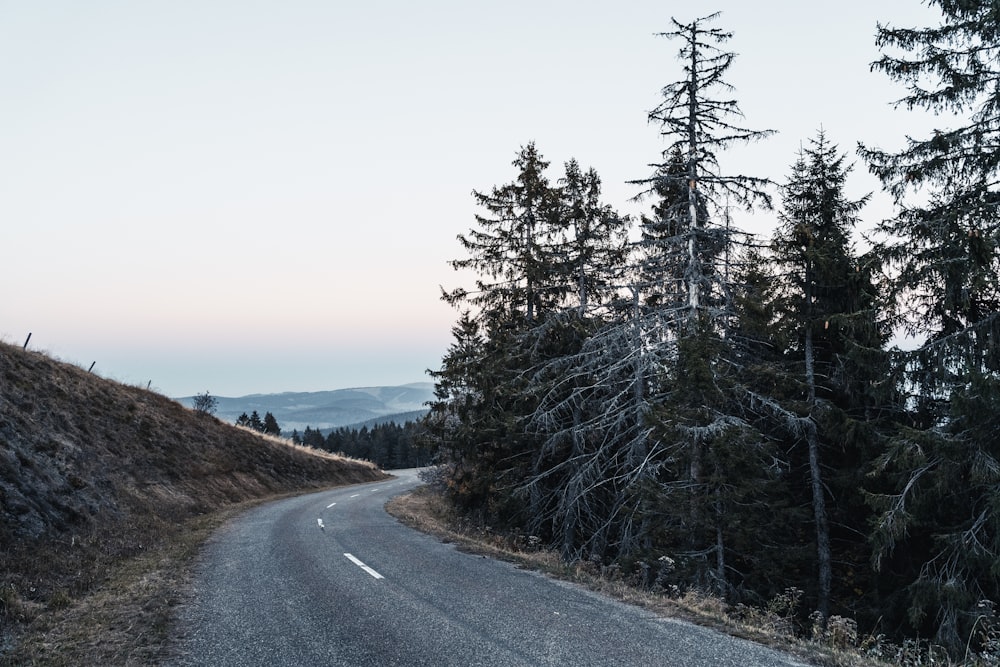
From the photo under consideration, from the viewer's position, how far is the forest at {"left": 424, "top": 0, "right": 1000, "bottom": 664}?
37.0 feet

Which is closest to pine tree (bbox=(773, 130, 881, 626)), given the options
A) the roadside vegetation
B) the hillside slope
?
the roadside vegetation

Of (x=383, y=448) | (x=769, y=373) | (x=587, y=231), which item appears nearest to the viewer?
(x=769, y=373)

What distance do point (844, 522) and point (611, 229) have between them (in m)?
12.3

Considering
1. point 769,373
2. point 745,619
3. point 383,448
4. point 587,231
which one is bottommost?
point 383,448

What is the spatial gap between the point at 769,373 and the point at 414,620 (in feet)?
39.8

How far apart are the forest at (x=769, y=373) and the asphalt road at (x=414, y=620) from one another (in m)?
3.76

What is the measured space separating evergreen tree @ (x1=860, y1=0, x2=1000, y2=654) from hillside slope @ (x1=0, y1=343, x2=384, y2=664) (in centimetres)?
1506

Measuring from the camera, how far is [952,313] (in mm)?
12562

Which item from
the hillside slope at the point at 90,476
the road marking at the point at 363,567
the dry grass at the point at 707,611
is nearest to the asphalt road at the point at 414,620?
the road marking at the point at 363,567

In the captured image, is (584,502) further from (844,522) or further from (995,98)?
(995,98)

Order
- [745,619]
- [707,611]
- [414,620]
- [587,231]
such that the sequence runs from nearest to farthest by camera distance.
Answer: [414,620]
[707,611]
[745,619]
[587,231]

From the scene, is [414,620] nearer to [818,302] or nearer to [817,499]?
[817,499]

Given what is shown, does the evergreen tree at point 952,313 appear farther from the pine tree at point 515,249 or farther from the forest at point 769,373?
the pine tree at point 515,249

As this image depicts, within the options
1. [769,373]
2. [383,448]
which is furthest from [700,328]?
[383,448]
